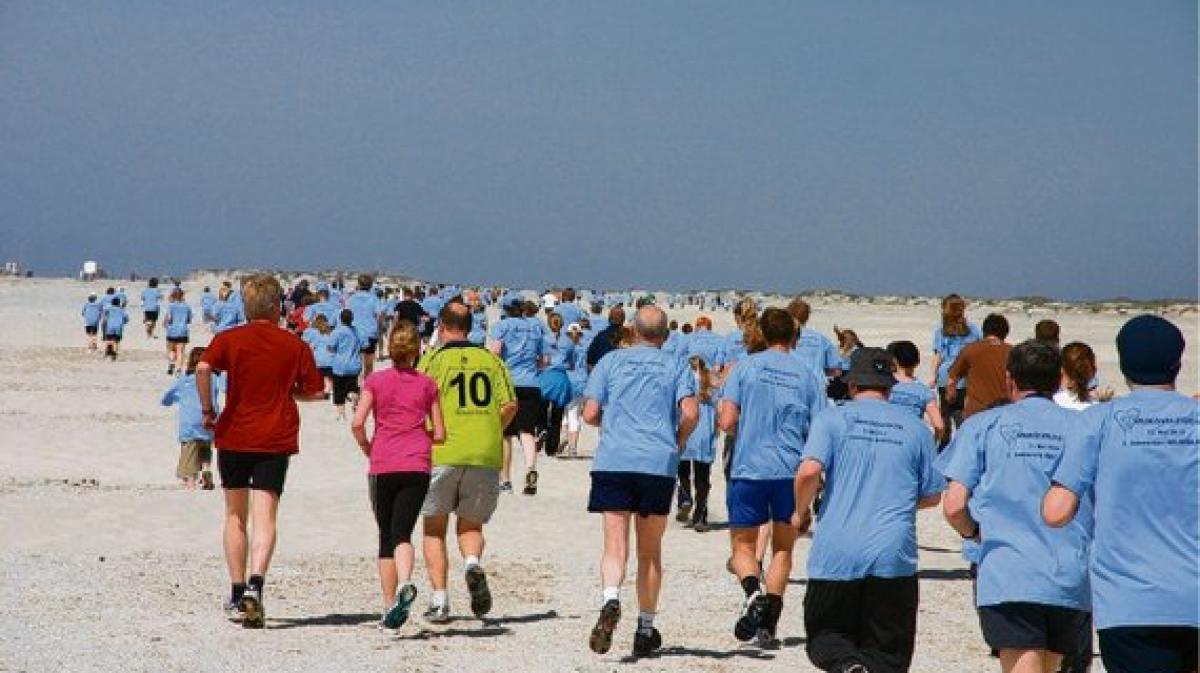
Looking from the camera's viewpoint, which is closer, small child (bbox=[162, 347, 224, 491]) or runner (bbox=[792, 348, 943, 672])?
runner (bbox=[792, 348, 943, 672])

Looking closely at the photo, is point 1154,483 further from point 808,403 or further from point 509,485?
point 509,485

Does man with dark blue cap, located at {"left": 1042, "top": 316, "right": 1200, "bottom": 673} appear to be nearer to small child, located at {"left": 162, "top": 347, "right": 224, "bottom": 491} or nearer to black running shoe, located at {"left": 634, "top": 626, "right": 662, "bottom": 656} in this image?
black running shoe, located at {"left": 634, "top": 626, "right": 662, "bottom": 656}

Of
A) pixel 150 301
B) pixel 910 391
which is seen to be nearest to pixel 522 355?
pixel 910 391

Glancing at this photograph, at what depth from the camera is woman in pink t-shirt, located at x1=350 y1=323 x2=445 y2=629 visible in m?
9.87

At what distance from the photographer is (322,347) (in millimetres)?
25766

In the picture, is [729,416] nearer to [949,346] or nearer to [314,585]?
[314,585]

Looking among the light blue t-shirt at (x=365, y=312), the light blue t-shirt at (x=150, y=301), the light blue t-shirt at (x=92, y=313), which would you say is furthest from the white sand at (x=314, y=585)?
the light blue t-shirt at (x=150, y=301)

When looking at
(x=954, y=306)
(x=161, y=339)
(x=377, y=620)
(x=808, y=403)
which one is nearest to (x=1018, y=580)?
(x=808, y=403)

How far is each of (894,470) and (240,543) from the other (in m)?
4.25

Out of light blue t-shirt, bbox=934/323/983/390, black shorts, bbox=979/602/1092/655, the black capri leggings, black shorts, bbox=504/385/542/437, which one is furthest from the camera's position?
black shorts, bbox=504/385/542/437

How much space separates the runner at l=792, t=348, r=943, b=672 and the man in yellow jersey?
2.98 metres

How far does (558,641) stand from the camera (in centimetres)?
1007

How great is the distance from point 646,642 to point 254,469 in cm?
235

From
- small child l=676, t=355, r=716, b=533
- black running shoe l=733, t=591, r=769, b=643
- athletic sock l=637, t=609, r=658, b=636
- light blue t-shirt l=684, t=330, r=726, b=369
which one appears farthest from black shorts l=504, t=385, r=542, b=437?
black running shoe l=733, t=591, r=769, b=643
